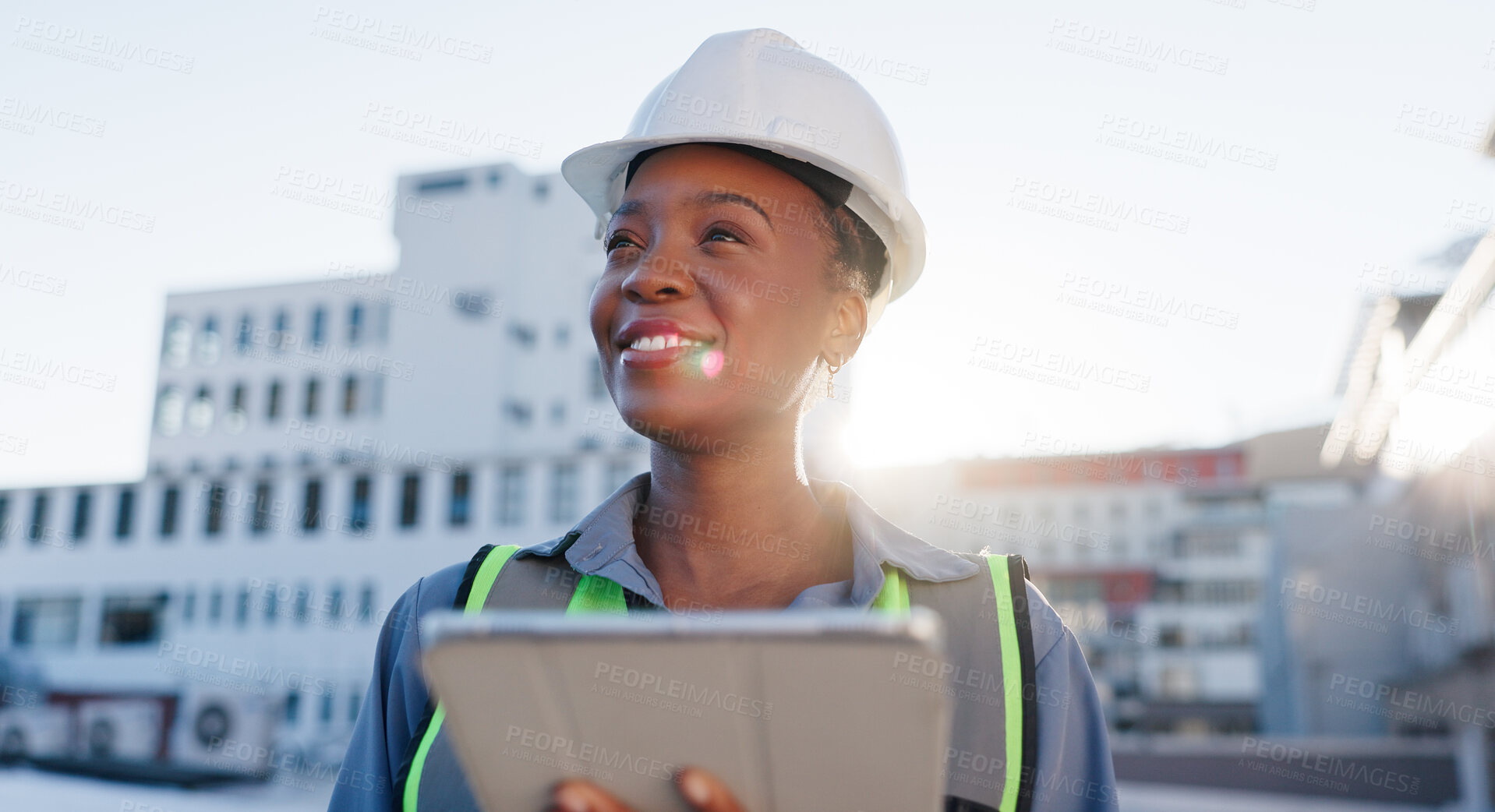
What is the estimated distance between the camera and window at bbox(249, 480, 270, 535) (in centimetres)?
4231

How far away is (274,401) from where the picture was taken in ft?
163

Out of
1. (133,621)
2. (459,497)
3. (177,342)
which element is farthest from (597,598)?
(177,342)

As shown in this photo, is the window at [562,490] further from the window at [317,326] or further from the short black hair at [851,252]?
the short black hair at [851,252]

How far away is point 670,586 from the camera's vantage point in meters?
1.86

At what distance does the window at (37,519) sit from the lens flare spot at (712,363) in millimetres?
51412

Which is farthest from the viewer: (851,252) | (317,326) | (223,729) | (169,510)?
(317,326)

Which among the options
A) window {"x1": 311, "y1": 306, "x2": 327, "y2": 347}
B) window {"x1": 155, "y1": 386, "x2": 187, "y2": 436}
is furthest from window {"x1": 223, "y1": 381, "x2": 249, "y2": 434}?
window {"x1": 311, "y1": 306, "x2": 327, "y2": 347}

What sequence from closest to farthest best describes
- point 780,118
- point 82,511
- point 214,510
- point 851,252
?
point 780,118 < point 851,252 < point 214,510 < point 82,511

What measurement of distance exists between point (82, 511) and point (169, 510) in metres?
4.14

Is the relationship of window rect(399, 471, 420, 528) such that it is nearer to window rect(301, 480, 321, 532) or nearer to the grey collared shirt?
window rect(301, 480, 321, 532)

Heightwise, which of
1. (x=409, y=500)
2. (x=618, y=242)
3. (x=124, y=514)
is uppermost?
(x=409, y=500)

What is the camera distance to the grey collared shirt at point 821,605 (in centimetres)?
158

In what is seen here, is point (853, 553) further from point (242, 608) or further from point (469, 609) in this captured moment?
point (242, 608)

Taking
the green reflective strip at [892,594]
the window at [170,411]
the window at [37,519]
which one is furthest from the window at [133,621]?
the green reflective strip at [892,594]
